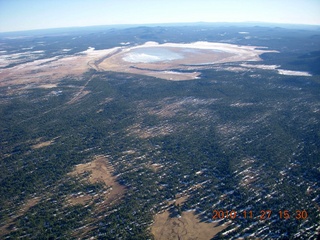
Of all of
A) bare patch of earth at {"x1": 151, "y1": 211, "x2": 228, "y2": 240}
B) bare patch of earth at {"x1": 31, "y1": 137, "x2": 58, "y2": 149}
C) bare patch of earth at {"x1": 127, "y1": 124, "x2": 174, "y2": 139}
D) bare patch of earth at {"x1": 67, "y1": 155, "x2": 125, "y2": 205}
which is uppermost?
bare patch of earth at {"x1": 127, "y1": 124, "x2": 174, "y2": 139}

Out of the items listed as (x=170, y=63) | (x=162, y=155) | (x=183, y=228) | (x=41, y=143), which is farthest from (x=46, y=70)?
(x=183, y=228)

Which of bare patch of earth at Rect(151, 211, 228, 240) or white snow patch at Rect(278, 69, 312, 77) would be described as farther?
white snow patch at Rect(278, 69, 312, 77)

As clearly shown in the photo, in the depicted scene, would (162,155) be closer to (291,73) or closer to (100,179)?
(100,179)

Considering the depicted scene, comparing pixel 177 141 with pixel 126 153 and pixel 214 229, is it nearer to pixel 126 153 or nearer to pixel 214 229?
pixel 126 153

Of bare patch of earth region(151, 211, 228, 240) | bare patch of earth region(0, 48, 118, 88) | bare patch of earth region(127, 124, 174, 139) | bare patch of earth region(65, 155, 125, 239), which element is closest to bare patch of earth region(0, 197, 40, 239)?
bare patch of earth region(65, 155, 125, 239)

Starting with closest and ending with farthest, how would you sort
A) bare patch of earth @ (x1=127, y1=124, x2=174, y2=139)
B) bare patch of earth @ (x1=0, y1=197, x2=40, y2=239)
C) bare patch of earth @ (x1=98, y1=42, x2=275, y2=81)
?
bare patch of earth @ (x1=0, y1=197, x2=40, y2=239) < bare patch of earth @ (x1=127, y1=124, x2=174, y2=139) < bare patch of earth @ (x1=98, y1=42, x2=275, y2=81)

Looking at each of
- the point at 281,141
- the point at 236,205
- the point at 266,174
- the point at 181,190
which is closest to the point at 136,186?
the point at 181,190

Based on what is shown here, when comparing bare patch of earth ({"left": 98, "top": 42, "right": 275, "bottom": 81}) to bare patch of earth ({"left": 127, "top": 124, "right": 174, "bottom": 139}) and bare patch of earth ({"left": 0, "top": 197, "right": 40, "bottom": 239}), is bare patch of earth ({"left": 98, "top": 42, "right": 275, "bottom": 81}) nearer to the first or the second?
bare patch of earth ({"left": 127, "top": 124, "right": 174, "bottom": 139})

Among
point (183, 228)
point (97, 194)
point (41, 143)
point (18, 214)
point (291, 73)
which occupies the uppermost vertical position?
point (291, 73)

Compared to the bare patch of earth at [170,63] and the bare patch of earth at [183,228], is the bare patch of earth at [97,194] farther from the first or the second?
the bare patch of earth at [170,63]
